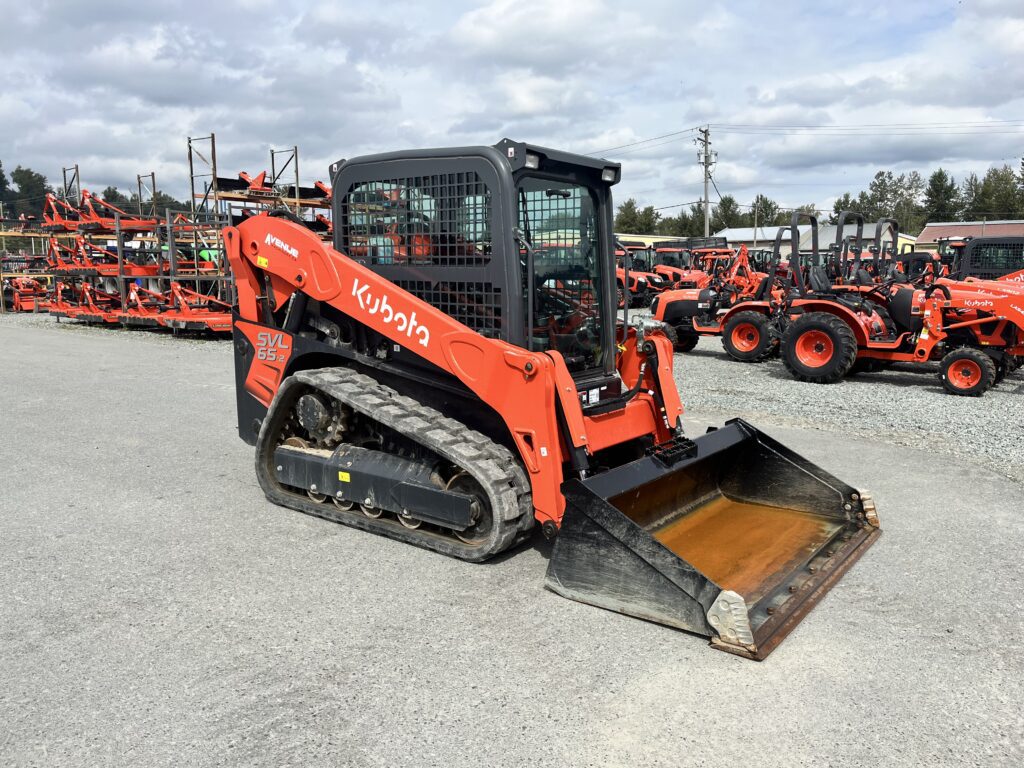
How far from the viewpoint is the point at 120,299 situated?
68.8 ft

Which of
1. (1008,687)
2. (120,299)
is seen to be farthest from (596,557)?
(120,299)

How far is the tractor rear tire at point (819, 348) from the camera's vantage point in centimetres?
1088

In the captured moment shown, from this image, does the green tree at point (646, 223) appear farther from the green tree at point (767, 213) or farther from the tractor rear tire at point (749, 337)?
the tractor rear tire at point (749, 337)

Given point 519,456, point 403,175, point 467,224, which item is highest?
point 403,175

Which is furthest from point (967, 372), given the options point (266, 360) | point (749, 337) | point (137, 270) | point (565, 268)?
point (137, 270)

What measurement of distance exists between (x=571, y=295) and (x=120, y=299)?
762 inches

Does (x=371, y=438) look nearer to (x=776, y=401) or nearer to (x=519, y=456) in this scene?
(x=519, y=456)

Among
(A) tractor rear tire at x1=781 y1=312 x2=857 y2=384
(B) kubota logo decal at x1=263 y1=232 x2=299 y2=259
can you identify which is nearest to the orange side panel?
(B) kubota logo decal at x1=263 y1=232 x2=299 y2=259

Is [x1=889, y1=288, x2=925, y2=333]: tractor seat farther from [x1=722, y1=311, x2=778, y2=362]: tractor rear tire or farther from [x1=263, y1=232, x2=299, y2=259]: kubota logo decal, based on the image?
[x1=263, y1=232, x2=299, y2=259]: kubota logo decal

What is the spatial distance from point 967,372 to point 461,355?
8365 mm

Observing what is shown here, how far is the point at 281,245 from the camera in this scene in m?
5.40

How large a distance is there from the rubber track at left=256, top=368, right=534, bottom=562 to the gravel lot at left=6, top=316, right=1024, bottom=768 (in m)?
0.12

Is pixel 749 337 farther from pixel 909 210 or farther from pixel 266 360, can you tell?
pixel 909 210

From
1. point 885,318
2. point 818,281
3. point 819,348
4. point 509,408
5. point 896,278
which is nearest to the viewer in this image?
point 509,408
